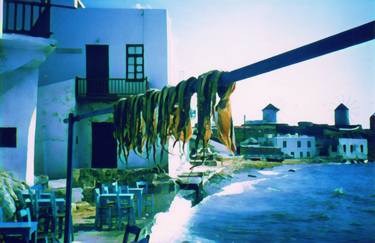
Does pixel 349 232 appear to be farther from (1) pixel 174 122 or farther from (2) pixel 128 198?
(1) pixel 174 122

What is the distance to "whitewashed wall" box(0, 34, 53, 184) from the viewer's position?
1057 cm

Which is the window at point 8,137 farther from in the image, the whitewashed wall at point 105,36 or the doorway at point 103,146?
the whitewashed wall at point 105,36

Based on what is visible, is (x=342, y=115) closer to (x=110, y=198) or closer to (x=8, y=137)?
(x=110, y=198)

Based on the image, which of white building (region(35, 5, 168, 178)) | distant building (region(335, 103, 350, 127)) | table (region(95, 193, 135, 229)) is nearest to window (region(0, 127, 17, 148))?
table (region(95, 193, 135, 229))

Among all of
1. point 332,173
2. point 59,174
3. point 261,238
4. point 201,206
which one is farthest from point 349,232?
point 332,173

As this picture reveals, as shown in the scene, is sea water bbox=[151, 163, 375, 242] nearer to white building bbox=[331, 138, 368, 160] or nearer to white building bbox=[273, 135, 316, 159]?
white building bbox=[273, 135, 316, 159]

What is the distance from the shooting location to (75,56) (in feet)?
59.0

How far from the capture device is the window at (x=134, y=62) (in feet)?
59.2

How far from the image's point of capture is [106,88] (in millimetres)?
18062

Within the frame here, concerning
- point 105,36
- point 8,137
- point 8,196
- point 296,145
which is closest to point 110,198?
point 8,196

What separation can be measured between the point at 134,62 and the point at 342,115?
65462mm

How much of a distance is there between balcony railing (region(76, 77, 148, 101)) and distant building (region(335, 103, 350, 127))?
64.5m

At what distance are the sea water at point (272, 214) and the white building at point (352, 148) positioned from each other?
1765 centimetres

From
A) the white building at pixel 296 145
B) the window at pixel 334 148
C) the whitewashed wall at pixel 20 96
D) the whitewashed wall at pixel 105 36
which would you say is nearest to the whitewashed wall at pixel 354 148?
the window at pixel 334 148
